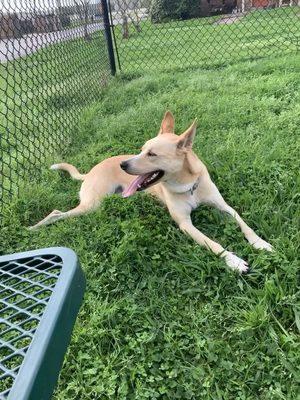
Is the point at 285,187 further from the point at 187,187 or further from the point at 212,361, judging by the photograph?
the point at 212,361

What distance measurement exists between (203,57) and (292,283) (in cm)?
578

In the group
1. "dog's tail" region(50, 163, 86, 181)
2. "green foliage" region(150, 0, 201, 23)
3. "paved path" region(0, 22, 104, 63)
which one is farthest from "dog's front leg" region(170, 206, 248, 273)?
"green foliage" region(150, 0, 201, 23)

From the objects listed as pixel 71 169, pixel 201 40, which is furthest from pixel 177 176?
pixel 201 40

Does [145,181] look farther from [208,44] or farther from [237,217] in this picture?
[208,44]

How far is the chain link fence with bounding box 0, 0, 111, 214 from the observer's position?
375cm

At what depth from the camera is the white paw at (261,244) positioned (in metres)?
2.36

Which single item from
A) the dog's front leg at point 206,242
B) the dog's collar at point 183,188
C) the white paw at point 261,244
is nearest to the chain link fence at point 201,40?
the dog's collar at point 183,188

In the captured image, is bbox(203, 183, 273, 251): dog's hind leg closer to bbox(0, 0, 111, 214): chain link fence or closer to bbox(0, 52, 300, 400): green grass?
bbox(0, 52, 300, 400): green grass

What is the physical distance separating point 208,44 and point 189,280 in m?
6.88

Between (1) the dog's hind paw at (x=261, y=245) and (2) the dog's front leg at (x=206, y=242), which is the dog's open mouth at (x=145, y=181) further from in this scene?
(1) the dog's hind paw at (x=261, y=245)

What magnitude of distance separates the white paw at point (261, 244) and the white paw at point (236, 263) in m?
0.15

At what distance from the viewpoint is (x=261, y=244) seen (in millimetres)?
2398

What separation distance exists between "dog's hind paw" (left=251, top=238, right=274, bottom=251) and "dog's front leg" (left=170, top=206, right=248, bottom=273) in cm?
15

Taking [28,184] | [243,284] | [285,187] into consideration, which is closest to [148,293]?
[243,284]
